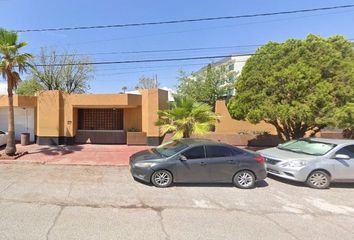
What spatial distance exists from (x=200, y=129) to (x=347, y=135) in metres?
9.37

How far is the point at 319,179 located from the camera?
28.9 ft

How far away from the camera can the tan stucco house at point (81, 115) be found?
53.5ft

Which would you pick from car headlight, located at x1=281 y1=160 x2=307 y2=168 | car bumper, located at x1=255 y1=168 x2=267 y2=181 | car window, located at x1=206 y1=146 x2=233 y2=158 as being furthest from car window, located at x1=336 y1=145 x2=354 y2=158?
car window, located at x1=206 y1=146 x2=233 y2=158

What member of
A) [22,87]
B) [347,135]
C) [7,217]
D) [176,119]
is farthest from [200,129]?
[22,87]

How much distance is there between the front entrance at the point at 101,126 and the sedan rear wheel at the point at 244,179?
1056cm

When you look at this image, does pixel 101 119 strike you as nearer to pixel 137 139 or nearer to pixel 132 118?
pixel 132 118

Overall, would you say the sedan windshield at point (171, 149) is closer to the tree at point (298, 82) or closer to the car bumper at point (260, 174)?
the car bumper at point (260, 174)

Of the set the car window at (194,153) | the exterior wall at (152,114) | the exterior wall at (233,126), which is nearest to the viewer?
the car window at (194,153)

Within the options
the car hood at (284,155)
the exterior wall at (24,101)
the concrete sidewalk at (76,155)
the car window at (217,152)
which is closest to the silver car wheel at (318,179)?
the car hood at (284,155)

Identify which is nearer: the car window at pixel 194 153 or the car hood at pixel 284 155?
the car window at pixel 194 153

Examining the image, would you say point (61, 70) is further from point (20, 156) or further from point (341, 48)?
point (341, 48)

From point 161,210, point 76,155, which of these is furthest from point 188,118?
point 161,210

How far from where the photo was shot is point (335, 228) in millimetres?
5535

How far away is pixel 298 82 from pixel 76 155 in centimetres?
1088
